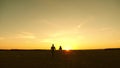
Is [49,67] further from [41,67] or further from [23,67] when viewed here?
[23,67]

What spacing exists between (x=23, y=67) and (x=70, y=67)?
→ 3445 mm

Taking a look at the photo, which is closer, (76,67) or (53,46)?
(76,67)

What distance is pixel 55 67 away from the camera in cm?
1421

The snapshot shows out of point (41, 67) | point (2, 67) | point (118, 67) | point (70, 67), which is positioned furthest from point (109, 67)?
point (2, 67)

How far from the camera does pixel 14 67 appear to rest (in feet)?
46.8

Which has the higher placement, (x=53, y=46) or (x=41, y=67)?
(x=53, y=46)

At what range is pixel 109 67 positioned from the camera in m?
13.9

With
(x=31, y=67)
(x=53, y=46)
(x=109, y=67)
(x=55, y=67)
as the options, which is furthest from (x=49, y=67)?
(x=53, y=46)

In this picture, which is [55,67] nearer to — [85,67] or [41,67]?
[41,67]

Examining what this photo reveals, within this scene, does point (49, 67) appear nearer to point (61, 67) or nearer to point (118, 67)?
point (61, 67)

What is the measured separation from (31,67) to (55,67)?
178cm

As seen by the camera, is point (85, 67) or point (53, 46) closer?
point (85, 67)

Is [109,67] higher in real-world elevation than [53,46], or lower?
lower

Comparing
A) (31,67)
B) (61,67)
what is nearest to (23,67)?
(31,67)
